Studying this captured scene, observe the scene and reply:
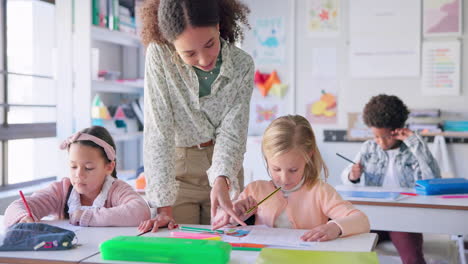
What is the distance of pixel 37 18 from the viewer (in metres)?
3.89

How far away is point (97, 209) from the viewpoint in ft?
5.60

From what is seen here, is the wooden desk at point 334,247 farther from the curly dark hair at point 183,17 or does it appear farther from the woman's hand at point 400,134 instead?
the woman's hand at point 400,134

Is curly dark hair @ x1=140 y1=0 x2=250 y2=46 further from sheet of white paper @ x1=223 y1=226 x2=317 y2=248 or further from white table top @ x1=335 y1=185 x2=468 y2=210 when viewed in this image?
white table top @ x1=335 y1=185 x2=468 y2=210

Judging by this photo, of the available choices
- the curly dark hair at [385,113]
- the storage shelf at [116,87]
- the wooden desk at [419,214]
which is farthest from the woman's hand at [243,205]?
the storage shelf at [116,87]

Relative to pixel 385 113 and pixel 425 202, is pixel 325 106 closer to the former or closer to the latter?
pixel 385 113

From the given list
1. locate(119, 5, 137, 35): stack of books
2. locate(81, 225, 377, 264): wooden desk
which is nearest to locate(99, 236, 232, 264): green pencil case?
locate(81, 225, 377, 264): wooden desk

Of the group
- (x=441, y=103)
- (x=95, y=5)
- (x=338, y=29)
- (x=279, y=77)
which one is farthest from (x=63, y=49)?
(x=441, y=103)

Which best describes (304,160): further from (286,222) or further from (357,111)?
Result: (357,111)

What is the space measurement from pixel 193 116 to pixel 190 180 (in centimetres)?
22

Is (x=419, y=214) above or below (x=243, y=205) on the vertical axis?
below

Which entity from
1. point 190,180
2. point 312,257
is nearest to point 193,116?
point 190,180

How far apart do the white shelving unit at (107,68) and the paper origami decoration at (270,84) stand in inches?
41.5

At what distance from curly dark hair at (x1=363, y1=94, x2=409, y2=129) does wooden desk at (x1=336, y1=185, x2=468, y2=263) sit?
32.1 inches

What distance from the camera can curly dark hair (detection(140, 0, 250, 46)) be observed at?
1481 millimetres
